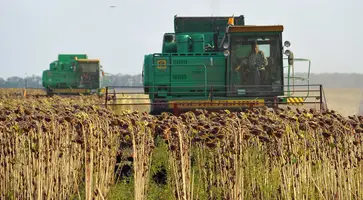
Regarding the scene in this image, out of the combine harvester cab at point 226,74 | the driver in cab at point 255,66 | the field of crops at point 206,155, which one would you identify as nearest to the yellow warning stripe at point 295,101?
the combine harvester cab at point 226,74

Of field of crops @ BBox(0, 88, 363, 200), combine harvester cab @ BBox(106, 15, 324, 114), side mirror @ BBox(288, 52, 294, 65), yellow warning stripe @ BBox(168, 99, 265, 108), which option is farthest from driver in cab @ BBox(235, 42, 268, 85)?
field of crops @ BBox(0, 88, 363, 200)

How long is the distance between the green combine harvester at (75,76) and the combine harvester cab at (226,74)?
24000 mm

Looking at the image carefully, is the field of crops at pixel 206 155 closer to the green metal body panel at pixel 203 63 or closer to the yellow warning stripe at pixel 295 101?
the yellow warning stripe at pixel 295 101

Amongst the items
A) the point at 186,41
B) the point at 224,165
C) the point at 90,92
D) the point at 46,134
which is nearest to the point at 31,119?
the point at 46,134

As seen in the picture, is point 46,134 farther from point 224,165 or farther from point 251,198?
point 251,198

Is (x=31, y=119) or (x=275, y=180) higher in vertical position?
(x=31, y=119)

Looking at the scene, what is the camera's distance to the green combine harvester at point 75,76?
137ft

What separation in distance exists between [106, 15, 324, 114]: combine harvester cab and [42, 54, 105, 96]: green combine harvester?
78.7 ft

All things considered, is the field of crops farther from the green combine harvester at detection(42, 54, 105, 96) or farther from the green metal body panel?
the green combine harvester at detection(42, 54, 105, 96)

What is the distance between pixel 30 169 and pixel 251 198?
263 centimetres

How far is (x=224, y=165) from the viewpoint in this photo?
6.47 m

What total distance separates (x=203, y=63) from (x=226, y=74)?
973 mm

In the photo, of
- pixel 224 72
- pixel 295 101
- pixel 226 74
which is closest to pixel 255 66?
pixel 226 74

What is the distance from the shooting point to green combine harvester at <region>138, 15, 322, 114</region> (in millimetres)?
16328
